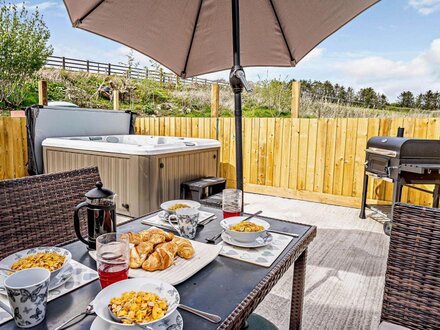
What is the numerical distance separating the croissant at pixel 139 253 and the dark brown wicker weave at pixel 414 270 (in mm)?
845

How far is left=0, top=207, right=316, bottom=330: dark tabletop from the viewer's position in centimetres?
71

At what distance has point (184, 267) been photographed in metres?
0.95

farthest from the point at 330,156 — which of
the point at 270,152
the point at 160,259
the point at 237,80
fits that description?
the point at 160,259

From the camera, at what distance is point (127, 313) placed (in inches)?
26.4

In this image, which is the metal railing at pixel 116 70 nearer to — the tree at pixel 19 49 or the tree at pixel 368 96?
the tree at pixel 19 49

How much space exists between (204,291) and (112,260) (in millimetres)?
272

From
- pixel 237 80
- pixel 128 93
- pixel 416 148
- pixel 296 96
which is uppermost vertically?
pixel 128 93

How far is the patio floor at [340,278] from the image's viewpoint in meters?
1.88

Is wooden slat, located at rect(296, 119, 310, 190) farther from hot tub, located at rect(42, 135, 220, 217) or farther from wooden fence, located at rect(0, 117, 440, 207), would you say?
hot tub, located at rect(42, 135, 220, 217)

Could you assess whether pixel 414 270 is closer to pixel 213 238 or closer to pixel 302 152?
pixel 213 238

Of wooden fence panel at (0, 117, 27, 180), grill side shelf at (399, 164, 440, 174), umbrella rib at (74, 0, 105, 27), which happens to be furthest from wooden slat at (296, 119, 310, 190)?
wooden fence panel at (0, 117, 27, 180)

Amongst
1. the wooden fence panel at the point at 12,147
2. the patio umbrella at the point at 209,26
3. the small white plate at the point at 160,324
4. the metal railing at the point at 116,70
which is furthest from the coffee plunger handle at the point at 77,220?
the metal railing at the point at 116,70

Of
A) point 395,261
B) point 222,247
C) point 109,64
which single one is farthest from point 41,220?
point 109,64

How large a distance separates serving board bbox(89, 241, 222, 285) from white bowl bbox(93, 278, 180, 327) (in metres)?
0.09
